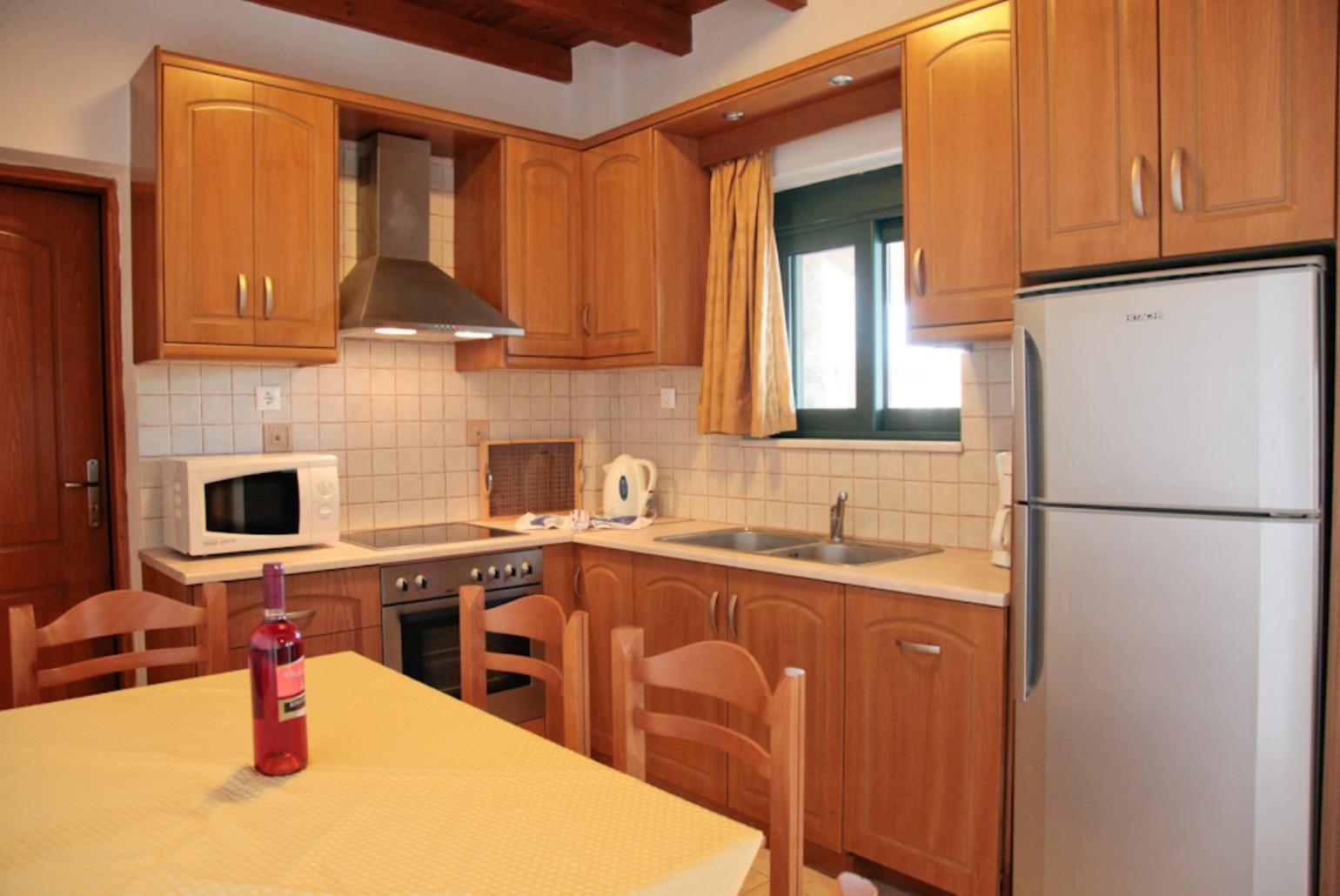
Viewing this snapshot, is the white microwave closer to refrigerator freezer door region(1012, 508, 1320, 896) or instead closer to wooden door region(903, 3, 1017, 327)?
wooden door region(903, 3, 1017, 327)

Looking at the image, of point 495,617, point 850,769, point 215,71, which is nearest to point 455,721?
point 495,617

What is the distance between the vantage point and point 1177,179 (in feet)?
6.14

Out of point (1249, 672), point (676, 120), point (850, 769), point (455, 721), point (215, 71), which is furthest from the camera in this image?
point (676, 120)

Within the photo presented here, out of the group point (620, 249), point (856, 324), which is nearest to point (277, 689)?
point (856, 324)

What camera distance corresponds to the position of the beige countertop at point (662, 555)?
2.25 metres

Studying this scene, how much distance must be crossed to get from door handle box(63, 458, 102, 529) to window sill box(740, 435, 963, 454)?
7.32 feet

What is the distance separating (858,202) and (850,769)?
185 cm

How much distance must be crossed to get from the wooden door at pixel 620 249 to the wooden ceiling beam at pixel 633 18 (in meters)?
0.35

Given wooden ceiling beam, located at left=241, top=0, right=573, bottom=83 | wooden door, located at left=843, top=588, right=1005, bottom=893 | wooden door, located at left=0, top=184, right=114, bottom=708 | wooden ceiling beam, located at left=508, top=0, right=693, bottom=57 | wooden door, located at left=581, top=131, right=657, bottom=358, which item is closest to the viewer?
wooden door, located at left=843, top=588, right=1005, bottom=893

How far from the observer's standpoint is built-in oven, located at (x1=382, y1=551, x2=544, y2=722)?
289 centimetres

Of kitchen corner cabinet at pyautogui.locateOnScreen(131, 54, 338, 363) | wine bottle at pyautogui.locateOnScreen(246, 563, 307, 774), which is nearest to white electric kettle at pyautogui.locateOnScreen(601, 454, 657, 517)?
kitchen corner cabinet at pyautogui.locateOnScreen(131, 54, 338, 363)

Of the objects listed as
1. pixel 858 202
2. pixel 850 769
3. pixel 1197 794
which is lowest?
pixel 850 769

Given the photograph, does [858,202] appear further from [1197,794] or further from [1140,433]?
[1197,794]

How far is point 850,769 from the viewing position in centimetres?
243
